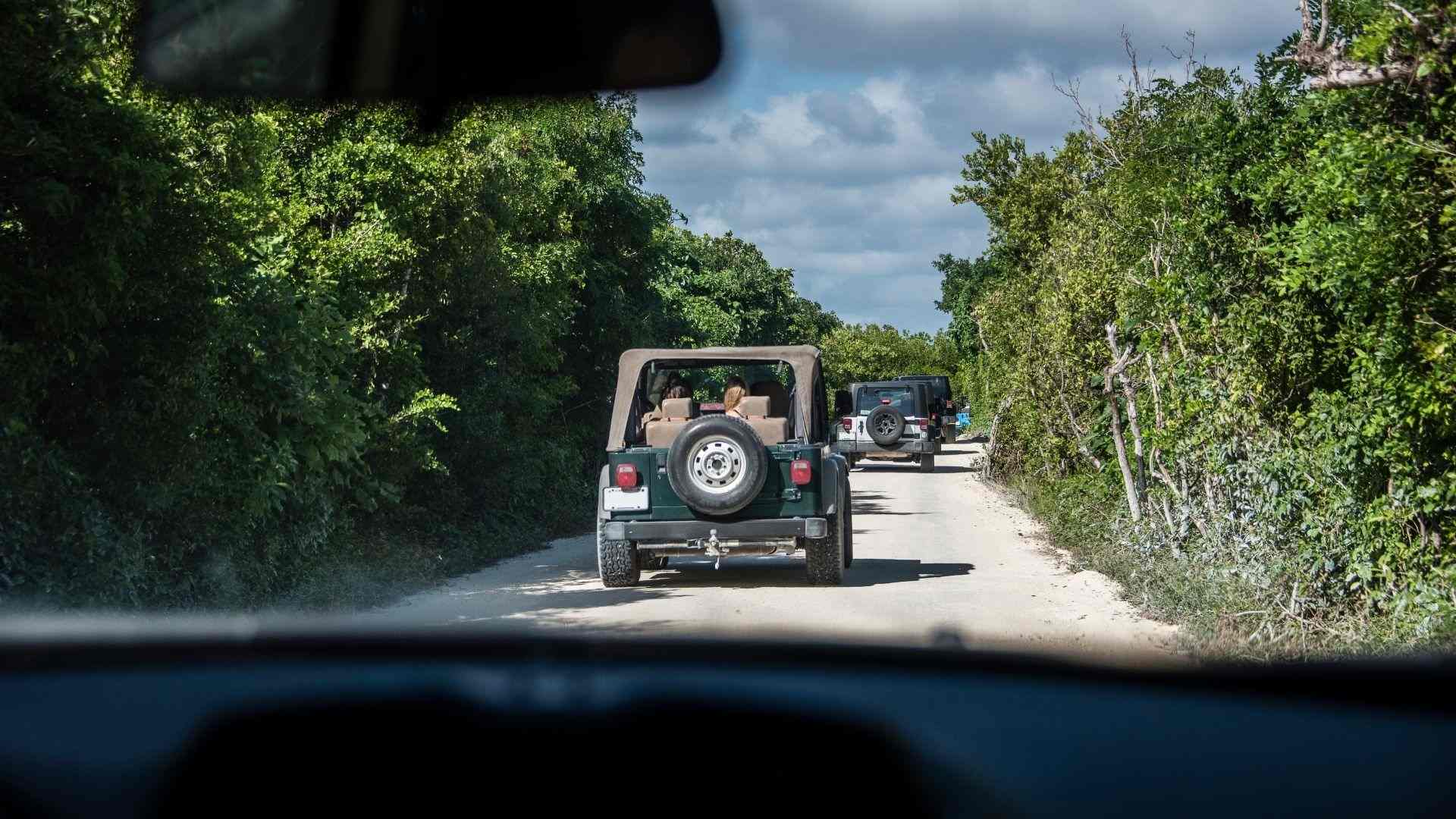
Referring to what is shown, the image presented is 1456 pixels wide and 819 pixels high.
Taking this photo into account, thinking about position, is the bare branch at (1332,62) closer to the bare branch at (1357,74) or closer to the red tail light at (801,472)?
the bare branch at (1357,74)

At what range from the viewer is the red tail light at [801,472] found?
40.6 feet

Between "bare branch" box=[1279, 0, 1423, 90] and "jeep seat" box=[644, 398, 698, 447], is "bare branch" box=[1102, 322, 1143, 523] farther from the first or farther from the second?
"bare branch" box=[1279, 0, 1423, 90]

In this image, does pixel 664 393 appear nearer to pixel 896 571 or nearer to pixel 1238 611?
pixel 896 571

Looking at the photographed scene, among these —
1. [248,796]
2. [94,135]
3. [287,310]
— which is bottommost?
[248,796]

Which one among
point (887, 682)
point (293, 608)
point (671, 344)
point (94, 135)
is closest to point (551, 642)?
point (887, 682)

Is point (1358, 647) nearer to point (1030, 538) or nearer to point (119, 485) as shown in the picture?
point (119, 485)

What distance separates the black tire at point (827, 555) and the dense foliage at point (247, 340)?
148 inches

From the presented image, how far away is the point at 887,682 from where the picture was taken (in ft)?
6.00

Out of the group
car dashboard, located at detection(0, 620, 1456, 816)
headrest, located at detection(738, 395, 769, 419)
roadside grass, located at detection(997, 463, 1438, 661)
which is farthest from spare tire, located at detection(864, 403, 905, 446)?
car dashboard, located at detection(0, 620, 1456, 816)

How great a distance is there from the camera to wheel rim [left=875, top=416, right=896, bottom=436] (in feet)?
110

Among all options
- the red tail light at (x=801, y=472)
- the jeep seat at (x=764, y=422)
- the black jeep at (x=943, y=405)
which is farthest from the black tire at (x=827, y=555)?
the black jeep at (x=943, y=405)

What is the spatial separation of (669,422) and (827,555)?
2.22 meters

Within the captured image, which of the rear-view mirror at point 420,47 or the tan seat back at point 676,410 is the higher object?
the rear-view mirror at point 420,47

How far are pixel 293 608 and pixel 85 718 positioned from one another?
979 cm
